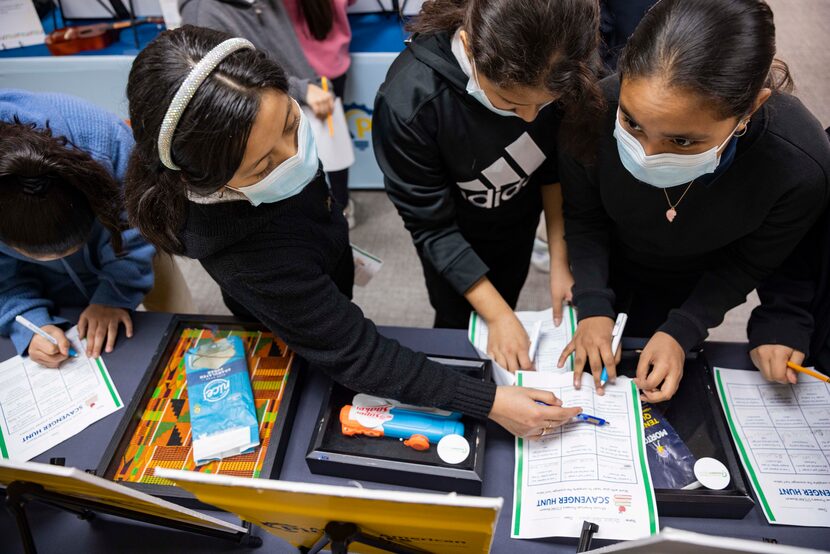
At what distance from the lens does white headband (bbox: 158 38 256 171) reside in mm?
783

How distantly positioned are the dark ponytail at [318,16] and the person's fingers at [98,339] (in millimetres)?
1279

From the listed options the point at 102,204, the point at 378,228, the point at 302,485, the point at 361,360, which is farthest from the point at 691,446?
the point at 378,228

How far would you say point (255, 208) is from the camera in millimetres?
974

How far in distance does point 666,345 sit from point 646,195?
0.29m

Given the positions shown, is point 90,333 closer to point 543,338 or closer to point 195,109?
point 195,109

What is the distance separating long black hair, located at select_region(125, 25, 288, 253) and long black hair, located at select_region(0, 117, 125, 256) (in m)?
0.27

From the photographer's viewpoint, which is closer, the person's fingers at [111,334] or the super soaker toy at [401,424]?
the super soaker toy at [401,424]

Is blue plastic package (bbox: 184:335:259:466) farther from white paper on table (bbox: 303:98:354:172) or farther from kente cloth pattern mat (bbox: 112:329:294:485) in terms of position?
white paper on table (bbox: 303:98:354:172)

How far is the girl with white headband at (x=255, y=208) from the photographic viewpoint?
2.63 ft

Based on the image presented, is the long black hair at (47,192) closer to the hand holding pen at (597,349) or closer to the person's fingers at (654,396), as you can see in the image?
the hand holding pen at (597,349)

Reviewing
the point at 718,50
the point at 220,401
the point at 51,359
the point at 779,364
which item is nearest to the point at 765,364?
the point at 779,364

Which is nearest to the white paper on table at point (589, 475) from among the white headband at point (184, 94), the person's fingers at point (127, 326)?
the white headband at point (184, 94)

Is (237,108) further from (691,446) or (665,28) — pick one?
(691,446)

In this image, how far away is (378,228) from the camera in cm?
279
